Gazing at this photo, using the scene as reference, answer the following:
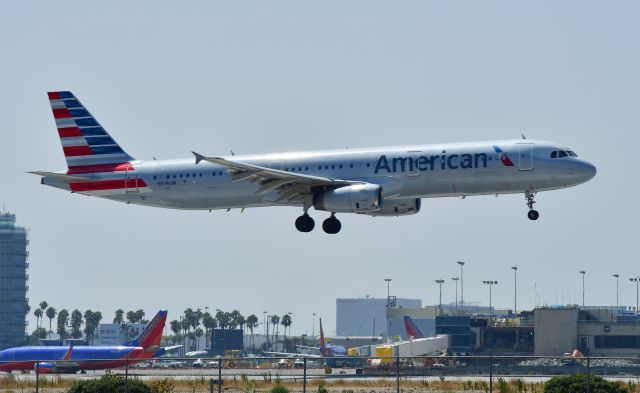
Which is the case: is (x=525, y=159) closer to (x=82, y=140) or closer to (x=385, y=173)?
(x=385, y=173)

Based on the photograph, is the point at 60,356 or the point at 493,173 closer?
the point at 493,173

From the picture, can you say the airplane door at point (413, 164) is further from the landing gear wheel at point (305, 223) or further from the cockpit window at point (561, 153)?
the landing gear wheel at point (305, 223)

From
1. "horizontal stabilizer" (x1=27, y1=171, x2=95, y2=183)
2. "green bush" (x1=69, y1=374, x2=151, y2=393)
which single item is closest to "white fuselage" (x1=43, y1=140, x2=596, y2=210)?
"horizontal stabilizer" (x1=27, y1=171, x2=95, y2=183)

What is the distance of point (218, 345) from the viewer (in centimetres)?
19900

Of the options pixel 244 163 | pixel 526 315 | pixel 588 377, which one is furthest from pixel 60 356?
pixel 588 377

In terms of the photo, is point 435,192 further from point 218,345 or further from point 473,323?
point 218,345

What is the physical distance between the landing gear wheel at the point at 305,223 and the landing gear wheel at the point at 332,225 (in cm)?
100

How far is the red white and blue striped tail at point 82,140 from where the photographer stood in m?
79.2

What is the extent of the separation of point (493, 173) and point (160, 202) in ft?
72.4

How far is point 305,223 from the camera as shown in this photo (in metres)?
75.9

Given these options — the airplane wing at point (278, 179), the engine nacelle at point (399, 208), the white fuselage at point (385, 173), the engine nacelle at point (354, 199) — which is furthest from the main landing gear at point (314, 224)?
the engine nacelle at point (354, 199)

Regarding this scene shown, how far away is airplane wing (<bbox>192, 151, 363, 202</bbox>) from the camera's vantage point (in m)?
69.8

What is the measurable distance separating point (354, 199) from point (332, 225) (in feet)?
19.4

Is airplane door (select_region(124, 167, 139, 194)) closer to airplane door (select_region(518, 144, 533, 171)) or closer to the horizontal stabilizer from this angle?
the horizontal stabilizer
